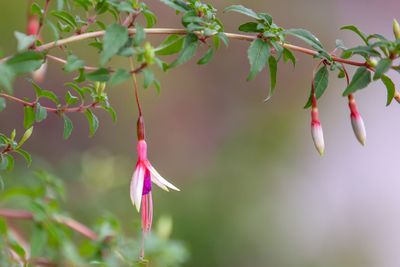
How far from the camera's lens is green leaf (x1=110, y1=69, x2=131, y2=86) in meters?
0.64

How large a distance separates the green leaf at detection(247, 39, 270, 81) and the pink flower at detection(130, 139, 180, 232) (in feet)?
0.53

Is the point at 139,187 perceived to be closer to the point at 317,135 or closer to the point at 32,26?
the point at 317,135

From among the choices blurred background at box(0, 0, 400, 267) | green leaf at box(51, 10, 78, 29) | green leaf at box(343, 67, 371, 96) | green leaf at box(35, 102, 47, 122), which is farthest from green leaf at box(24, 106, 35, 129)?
blurred background at box(0, 0, 400, 267)

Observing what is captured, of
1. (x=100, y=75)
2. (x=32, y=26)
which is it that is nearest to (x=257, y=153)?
(x=32, y=26)

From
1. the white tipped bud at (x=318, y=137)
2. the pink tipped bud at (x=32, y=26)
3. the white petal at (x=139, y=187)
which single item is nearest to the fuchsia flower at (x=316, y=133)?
the white tipped bud at (x=318, y=137)

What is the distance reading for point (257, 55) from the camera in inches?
29.1

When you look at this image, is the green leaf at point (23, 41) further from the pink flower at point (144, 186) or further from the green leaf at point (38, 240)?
the green leaf at point (38, 240)

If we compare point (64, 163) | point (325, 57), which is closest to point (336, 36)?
point (64, 163)

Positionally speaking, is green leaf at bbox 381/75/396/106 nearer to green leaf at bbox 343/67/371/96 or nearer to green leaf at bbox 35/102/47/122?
green leaf at bbox 343/67/371/96

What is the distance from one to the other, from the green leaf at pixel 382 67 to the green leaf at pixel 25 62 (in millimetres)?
357

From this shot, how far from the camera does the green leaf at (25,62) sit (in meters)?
0.62

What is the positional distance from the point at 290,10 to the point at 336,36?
0.28m

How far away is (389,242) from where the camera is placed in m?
2.88

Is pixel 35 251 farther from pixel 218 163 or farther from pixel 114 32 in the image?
pixel 218 163
